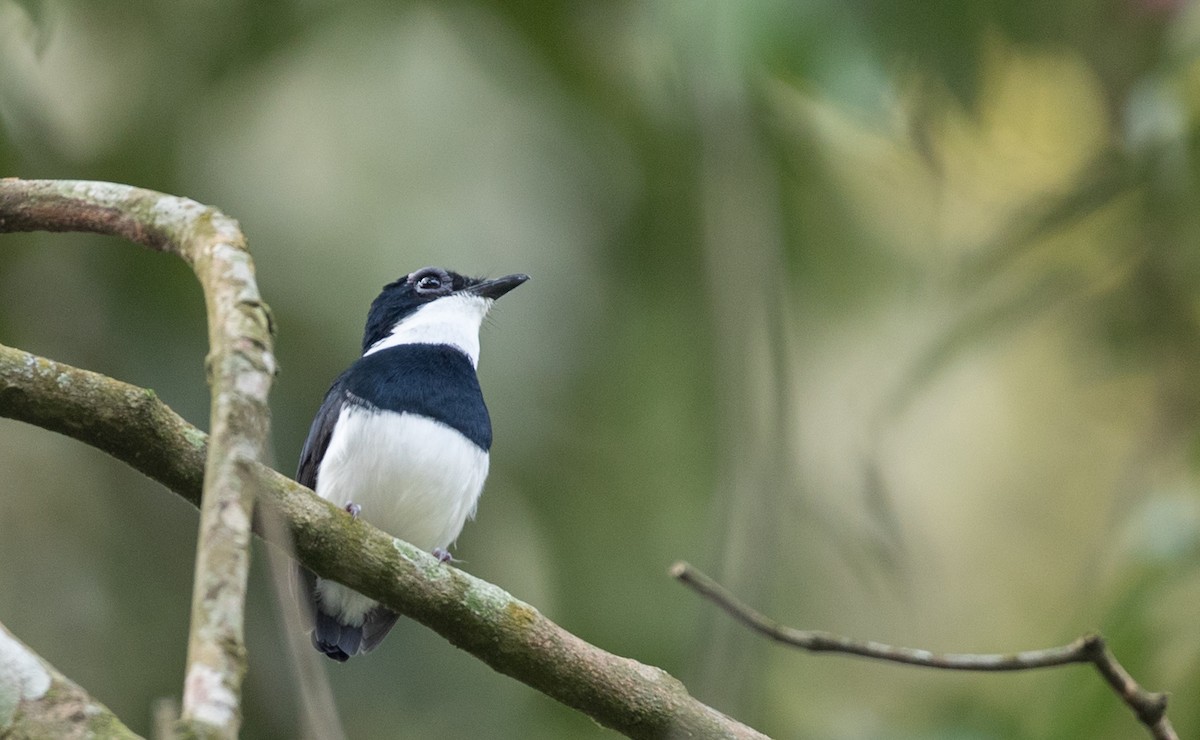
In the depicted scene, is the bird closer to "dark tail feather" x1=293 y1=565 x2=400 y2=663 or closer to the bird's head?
"dark tail feather" x1=293 y1=565 x2=400 y2=663

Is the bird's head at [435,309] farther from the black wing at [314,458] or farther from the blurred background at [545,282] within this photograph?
the blurred background at [545,282]

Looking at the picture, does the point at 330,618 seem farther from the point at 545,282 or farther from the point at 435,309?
the point at 545,282

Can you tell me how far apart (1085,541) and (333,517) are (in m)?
6.20

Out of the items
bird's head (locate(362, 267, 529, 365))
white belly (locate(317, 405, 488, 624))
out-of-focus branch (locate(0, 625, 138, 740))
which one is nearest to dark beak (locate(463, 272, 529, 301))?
bird's head (locate(362, 267, 529, 365))

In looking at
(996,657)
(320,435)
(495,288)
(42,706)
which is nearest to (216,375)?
(42,706)

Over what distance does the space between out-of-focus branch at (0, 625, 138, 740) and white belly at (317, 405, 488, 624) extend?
2.17 m

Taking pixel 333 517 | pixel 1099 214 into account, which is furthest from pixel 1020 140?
pixel 333 517

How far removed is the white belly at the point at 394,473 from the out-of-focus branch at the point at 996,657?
1420 millimetres

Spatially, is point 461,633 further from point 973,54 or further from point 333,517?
point 973,54

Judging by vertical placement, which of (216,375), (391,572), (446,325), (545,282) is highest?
(545,282)

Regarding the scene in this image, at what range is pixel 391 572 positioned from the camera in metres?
2.81

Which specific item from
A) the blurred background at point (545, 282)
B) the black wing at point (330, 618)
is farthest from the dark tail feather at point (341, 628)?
the blurred background at point (545, 282)

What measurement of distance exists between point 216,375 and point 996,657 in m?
1.51

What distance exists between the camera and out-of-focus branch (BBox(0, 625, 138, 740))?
1.93m
